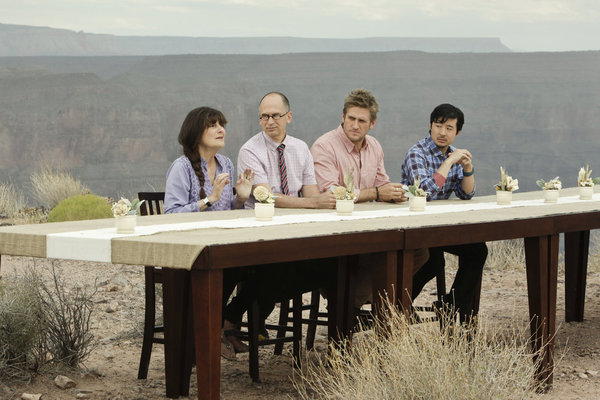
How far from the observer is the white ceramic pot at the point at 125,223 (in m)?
4.30

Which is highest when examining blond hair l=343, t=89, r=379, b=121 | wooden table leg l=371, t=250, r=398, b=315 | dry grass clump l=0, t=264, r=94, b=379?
blond hair l=343, t=89, r=379, b=121

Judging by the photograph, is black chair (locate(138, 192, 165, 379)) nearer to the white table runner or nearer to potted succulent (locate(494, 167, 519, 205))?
the white table runner

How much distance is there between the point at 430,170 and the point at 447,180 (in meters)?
0.19

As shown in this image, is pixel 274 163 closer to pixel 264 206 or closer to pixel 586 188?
pixel 264 206

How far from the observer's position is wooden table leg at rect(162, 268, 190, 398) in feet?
15.8

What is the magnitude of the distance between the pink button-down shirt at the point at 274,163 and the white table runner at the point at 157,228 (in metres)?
0.63

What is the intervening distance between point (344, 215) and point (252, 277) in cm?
56

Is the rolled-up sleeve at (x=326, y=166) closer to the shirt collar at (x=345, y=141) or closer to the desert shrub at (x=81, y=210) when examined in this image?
the shirt collar at (x=345, y=141)

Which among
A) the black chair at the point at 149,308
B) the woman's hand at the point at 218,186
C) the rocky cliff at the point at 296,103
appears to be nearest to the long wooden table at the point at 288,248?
the woman's hand at the point at 218,186

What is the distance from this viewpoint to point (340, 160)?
20.7 feet

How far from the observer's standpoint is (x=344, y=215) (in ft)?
17.0

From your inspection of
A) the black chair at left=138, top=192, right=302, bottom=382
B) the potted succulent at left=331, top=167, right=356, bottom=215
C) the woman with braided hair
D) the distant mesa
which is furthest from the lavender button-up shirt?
the distant mesa

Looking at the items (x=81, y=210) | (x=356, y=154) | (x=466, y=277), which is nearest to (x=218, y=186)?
(x=356, y=154)

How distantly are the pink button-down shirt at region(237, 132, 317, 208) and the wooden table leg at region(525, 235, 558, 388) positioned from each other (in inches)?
56.2
